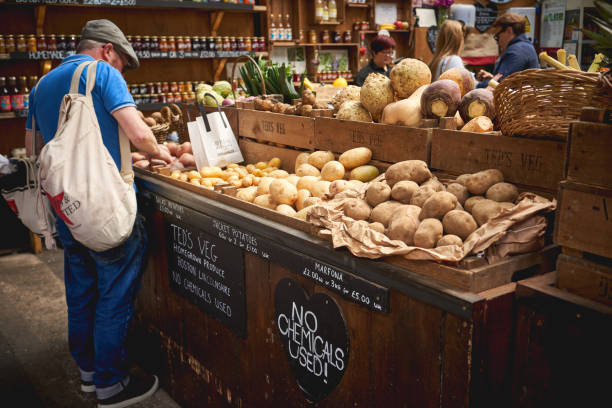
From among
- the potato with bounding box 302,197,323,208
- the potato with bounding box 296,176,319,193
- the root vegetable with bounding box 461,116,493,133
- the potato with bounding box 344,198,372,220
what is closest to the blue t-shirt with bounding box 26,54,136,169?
Result: the potato with bounding box 296,176,319,193

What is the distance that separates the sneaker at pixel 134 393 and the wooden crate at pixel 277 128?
153 cm

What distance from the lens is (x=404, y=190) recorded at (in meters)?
1.74

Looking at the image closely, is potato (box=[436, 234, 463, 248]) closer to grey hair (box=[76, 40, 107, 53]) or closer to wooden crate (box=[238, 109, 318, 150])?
wooden crate (box=[238, 109, 318, 150])

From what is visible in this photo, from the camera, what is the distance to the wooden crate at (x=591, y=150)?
4.04ft

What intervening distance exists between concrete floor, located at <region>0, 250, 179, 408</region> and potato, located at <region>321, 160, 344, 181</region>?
1.61m

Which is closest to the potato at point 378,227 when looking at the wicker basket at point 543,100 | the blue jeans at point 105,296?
the wicker basket at point 543,100

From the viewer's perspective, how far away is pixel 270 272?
2.06m

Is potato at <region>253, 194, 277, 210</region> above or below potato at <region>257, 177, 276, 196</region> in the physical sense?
below

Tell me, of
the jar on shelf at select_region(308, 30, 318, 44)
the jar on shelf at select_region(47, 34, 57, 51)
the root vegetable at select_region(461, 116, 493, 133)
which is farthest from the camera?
the jar on shelf at select_region(308, 30, 318, 44)

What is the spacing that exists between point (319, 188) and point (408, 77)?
2.20 feet

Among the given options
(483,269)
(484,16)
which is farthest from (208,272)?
(484,16)

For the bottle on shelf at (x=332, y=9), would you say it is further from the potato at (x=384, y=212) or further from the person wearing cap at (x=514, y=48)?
the potato at (x=384, y=212)

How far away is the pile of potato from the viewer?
1.52 metres

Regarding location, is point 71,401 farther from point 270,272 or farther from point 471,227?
point 471,227
